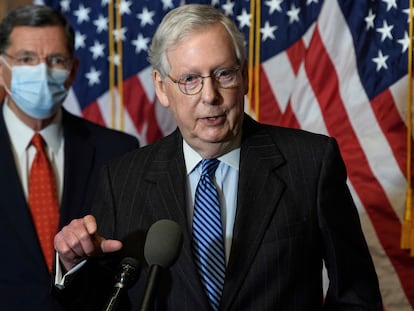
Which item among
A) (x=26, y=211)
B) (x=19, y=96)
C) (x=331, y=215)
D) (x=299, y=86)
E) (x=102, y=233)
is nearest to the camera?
(x=331, y=215)

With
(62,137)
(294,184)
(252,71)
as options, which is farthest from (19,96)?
(294,184)

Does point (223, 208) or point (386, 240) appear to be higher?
point (223, 208)

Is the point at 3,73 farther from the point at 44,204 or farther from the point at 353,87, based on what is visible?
the point at 353,87

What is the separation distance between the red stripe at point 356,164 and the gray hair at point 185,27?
1.31 metres

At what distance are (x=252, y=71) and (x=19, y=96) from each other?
104 centimetres

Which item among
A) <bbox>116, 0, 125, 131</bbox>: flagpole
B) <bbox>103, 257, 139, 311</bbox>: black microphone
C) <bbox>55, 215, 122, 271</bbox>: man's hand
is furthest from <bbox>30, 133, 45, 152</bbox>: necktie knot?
<bbox>103, 257, 139, 311</bbox>: black microphone

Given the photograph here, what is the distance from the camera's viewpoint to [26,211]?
286 cm

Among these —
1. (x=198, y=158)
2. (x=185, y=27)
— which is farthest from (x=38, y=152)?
(x=185, y=27)

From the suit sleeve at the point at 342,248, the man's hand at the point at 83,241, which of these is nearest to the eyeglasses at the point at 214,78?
the suit sleeve at the point at 342,248

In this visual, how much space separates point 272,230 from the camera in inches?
74.5

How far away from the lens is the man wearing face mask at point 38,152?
111 inches

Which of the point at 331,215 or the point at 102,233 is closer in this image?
the point at 331,215

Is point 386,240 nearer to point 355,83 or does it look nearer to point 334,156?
point 355,83

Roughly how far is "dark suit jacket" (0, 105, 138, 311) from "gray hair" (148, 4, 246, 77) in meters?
1.13
